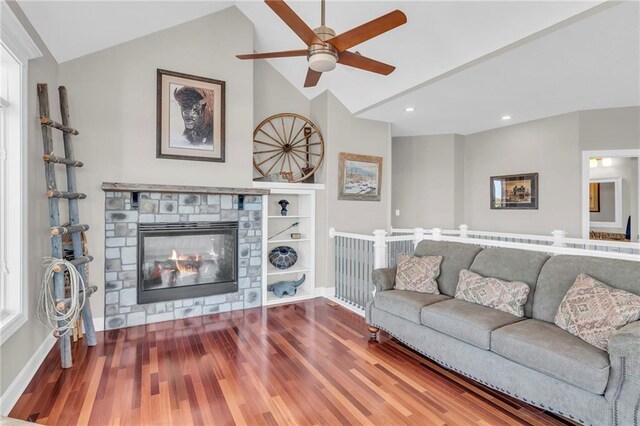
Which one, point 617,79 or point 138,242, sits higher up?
point 617,79

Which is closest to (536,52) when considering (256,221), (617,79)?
(617,79)

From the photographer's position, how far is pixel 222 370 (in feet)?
8.89

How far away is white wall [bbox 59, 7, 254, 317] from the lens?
3588 millimetres

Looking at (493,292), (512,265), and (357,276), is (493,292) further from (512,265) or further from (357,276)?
(357,276)

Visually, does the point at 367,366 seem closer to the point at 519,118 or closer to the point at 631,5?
the point at 631,5

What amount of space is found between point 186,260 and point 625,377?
406cm

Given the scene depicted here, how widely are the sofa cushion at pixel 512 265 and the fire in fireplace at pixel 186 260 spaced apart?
290 cm

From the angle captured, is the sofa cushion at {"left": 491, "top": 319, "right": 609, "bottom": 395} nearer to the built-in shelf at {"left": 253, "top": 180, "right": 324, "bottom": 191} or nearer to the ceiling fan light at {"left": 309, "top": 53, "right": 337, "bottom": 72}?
the ceiling fan light at {"left": 309, "top": 53, "right": 337, "bottom": 72}

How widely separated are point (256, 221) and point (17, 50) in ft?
9.17

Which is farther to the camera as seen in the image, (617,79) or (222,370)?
(617,79)

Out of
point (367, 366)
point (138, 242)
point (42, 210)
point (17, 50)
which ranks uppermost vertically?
point (17, 50)

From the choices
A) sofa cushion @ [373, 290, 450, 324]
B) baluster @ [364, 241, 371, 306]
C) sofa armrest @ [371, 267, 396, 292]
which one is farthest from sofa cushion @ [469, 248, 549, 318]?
baluster @ [364, 241, 371, 306]

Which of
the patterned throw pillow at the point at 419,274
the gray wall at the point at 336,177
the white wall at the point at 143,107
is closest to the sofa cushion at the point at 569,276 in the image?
the patterned throw pillow at the point at 419,274

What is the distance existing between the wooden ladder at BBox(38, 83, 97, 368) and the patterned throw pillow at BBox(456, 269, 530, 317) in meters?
3.44
